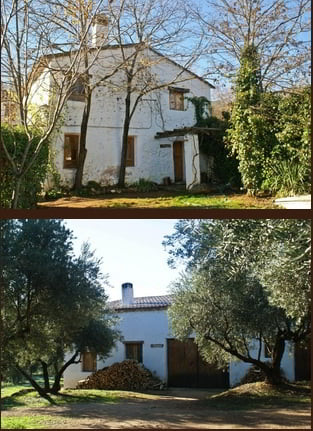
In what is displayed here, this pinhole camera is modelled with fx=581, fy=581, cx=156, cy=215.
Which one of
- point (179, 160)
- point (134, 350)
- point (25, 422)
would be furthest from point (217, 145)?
point (25, 422)

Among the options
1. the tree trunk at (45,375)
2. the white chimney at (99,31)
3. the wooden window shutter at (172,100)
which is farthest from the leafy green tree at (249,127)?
the tree trunk at (45,375)

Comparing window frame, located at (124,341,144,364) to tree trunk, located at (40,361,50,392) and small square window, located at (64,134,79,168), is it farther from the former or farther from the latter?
small square window, located at (64,134,79,168)

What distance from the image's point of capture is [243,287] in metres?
3.41

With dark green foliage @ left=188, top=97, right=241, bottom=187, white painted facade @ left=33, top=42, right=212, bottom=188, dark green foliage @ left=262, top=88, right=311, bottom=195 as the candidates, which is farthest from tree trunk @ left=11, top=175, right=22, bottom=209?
dark green foliage @ left=262, top=88, right=311, bottom=195

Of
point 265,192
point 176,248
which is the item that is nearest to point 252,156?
point 265,192

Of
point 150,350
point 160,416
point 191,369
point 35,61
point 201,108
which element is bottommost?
point 160,416

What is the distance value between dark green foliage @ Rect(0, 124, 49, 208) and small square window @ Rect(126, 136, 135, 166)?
0.83 meters

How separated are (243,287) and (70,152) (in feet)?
5.10

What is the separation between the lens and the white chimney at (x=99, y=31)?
149 inches

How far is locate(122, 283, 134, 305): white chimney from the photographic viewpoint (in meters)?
3.33

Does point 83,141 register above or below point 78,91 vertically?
below

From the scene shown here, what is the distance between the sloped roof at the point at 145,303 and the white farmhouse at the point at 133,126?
2.93ft

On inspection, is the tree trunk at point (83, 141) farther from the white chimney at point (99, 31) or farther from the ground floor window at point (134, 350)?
the ground floor window at point (134, 350)

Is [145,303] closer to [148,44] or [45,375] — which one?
[45,375]
